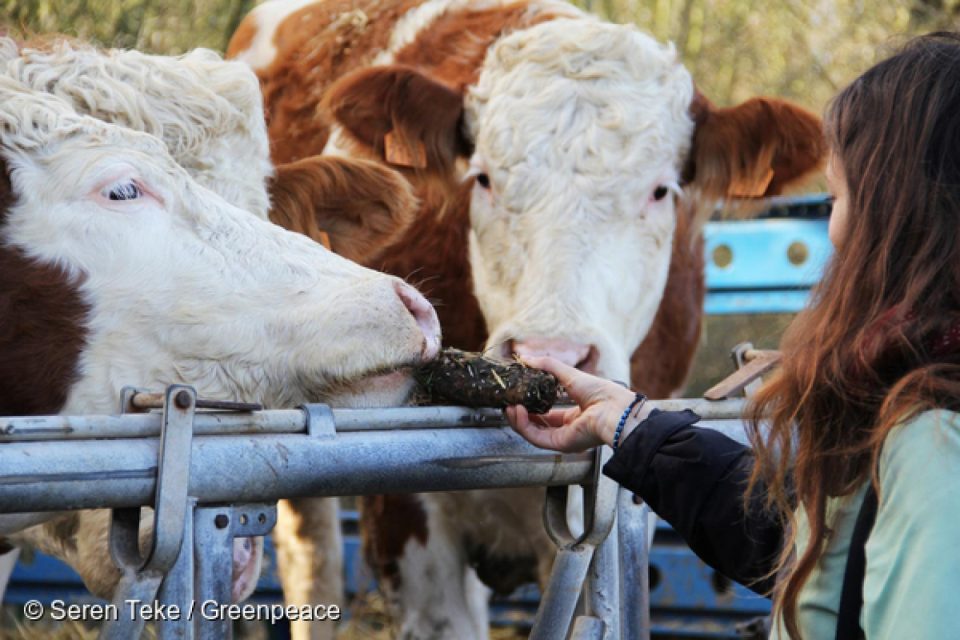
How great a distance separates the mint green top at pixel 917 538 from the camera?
50.0 inches

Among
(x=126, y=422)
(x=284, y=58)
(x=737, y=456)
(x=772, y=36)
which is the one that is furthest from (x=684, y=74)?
(x=772, y=36)

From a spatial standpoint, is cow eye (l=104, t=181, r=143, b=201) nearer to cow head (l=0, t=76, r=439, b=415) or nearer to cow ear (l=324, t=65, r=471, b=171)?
cow head (l=0, t=76, r=439, b=415)

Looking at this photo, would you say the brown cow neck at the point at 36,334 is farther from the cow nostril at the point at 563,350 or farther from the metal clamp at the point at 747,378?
the cow nostril at the point at 563,350

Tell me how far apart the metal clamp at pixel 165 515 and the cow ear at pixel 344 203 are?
1842mm

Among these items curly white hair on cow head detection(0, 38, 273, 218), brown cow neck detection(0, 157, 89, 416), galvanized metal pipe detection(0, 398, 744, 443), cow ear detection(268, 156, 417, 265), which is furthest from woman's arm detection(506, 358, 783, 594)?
cow ear detection(268, 156, 417, 265)

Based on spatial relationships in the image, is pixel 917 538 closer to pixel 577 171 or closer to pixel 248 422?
pixel 248 422

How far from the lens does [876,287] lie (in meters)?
1.54

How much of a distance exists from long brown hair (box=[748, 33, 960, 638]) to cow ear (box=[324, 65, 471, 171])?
2.44m

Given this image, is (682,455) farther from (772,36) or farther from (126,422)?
(772,36)

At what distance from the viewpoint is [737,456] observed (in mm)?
1889

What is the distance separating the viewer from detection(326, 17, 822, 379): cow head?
11.1 feet

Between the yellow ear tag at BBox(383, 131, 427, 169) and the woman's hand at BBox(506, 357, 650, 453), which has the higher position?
the woman's hand at BBox(506, 357, 650, 453)

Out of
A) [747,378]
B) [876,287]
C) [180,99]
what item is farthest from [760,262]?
[876,287]

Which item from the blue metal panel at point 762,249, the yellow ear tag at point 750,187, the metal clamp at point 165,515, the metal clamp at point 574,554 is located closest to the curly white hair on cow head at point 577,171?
the yellow ear tag at point 750,187
